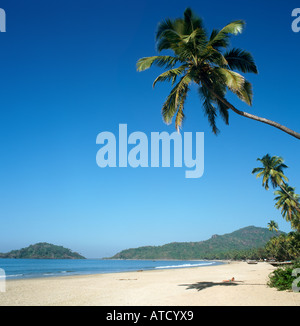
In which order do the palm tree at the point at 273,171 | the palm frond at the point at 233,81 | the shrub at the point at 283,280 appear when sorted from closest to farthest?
the palm frond at the point at 233,81 → the shrub at the point at 283,280 → the palm tree at the point at 273,171

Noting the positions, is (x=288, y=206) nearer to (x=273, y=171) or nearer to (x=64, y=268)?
(x=273, y=171)

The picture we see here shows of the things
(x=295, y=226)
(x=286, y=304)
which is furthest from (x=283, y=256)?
(x=286, y=304)

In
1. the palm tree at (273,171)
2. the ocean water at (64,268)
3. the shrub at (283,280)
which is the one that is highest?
the palm tree at (273,171)

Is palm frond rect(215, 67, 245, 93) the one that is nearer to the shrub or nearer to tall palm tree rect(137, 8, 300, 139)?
tall palm tree rect(137, 8, 300, 139)

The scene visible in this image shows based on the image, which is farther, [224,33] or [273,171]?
[273,171]

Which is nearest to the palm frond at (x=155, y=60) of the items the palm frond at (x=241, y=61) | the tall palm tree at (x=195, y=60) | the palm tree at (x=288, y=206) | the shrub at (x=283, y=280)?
the tall palm tree at (x=195, y=60)

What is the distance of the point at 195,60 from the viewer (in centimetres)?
1002

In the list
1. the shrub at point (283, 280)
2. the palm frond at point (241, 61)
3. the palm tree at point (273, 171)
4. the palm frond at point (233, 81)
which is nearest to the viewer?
the palm frond at point (233, 81)

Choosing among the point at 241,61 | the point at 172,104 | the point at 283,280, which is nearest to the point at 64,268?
the point at 283,280

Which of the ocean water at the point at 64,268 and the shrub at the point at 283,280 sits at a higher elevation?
the shrub at the point at 283,280

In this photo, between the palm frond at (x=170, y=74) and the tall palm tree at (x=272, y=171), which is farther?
the tall palm tree at (x=272, y=171)

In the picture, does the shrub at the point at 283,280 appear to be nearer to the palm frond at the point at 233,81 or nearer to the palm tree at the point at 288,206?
the palm frond at the point at 233,81

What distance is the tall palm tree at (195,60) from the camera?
32.9ft
